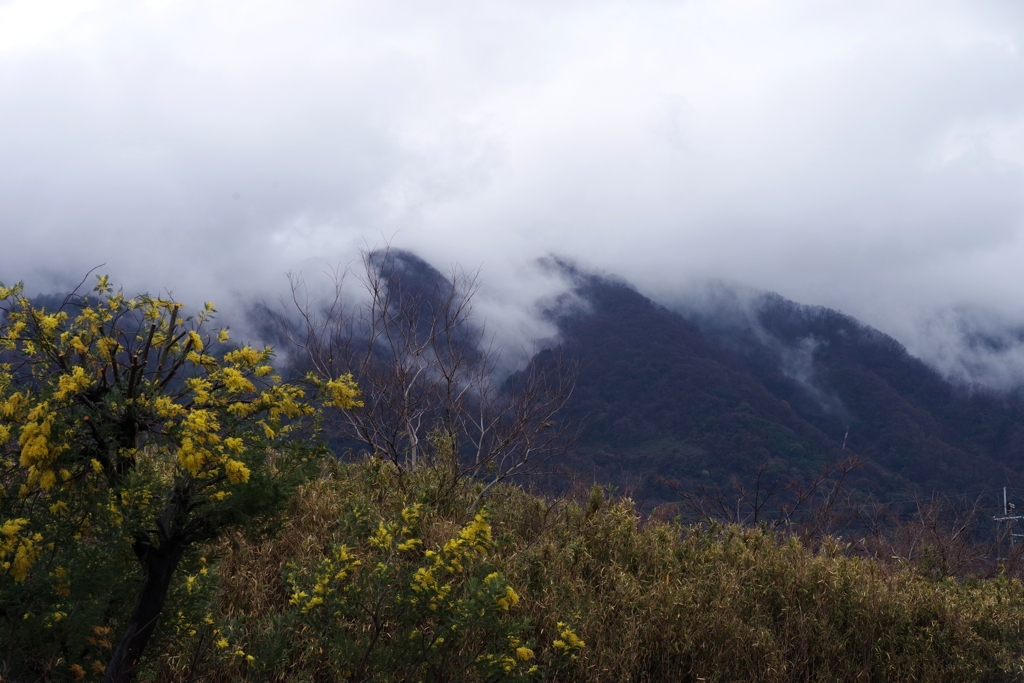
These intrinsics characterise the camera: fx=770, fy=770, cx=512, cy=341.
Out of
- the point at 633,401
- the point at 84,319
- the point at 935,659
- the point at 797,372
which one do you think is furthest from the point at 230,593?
the point at 797,372

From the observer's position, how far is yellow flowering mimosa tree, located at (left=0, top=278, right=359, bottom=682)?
3213mm

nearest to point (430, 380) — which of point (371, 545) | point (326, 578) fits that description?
point (371, 545)

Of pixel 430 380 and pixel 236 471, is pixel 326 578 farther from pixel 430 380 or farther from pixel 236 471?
pixel 430 380

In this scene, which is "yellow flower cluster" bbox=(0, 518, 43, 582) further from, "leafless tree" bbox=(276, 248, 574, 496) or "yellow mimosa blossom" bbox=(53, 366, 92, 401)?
"leafless tree" bbox=(276, 248, 574, 496)

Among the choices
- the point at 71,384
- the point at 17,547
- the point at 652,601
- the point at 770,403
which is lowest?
the point at 17,547

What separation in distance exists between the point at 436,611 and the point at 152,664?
1761 mm

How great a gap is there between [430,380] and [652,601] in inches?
164

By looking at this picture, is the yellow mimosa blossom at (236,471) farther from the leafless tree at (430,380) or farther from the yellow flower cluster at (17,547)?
the leafless tree at (430,380)

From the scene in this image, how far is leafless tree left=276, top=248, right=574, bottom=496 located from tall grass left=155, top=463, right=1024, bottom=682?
70 cm

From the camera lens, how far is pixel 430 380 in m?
9.43

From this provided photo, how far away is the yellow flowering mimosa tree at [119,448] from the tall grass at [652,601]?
3.45 feet

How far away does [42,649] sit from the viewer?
3527 millimetres

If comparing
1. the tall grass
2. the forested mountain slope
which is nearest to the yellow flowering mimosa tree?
the tall grass

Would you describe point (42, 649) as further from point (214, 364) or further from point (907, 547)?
point (907, 547)
